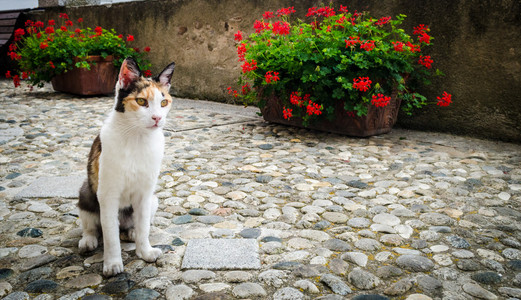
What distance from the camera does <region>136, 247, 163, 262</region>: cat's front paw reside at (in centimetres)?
217

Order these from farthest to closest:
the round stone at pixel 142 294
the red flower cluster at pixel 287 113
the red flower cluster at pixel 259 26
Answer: the red flower cluster at pixel 259 26, the red flower cluster at pixel 287 113, the round stone at pixel 142 294

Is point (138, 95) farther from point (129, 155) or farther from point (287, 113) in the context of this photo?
point (287, 113)

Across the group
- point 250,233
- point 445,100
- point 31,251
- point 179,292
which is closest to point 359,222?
point 250,233

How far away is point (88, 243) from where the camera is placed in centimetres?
227

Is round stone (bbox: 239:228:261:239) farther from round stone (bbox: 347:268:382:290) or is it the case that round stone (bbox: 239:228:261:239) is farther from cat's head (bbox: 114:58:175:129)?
cat's head (bbox: 114:58:175:129)

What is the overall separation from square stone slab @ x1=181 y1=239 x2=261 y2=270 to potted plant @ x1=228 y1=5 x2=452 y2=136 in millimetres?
2622

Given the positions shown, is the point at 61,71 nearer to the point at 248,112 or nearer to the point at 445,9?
the point at 248,112

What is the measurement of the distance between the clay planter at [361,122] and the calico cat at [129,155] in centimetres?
310

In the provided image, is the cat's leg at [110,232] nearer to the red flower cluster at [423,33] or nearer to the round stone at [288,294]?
the round stone at [288,294]

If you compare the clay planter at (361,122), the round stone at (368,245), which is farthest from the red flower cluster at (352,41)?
the round stone at (368,245)

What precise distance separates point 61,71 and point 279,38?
480cm

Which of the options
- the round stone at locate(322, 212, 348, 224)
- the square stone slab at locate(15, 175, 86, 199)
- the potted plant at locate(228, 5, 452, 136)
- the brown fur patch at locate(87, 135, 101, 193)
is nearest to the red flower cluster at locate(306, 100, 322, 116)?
the potted plant at locate(228, 5, 452, 136)

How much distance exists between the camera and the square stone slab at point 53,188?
311 centimetres

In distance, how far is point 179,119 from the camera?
6.01 m
